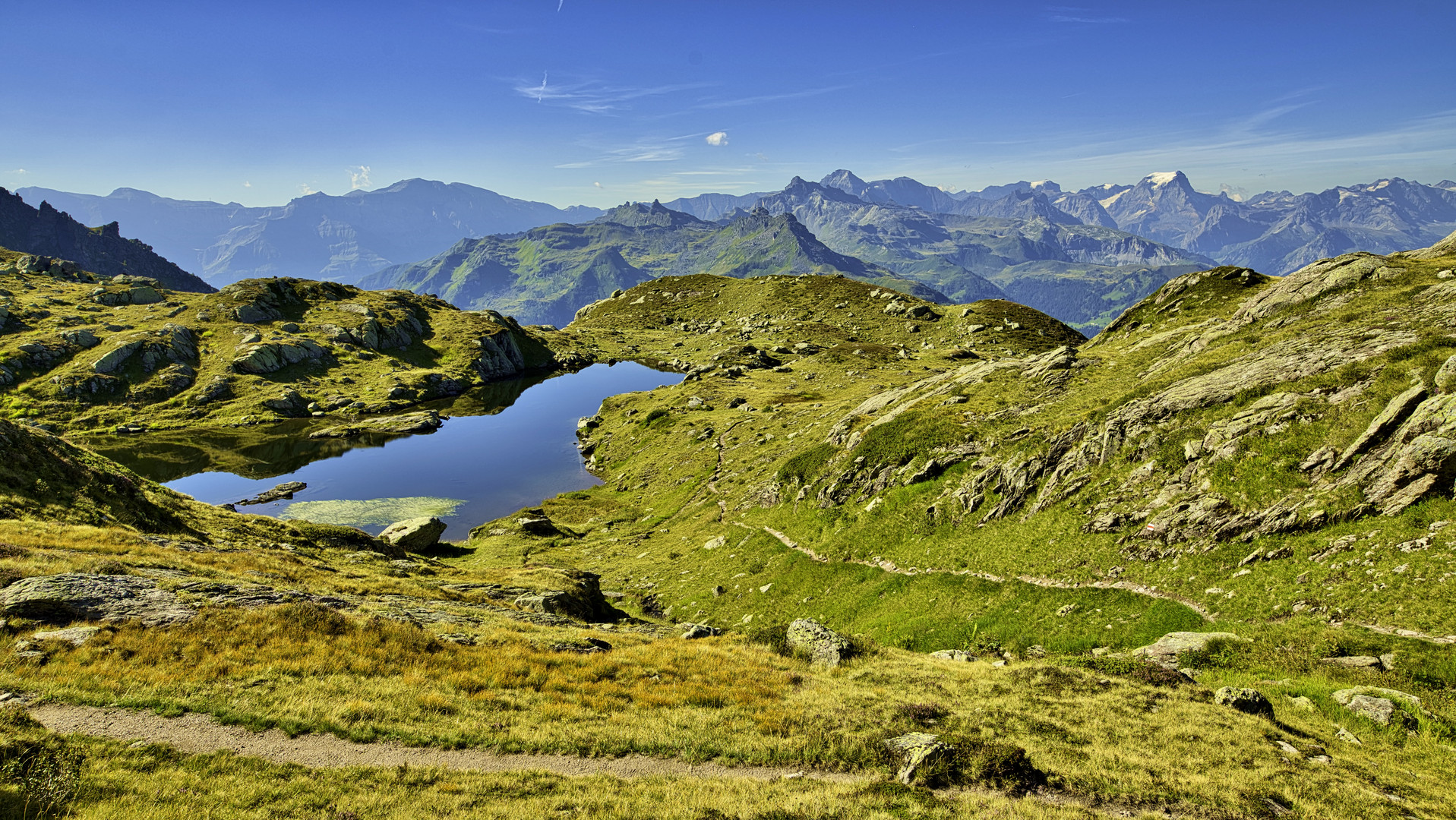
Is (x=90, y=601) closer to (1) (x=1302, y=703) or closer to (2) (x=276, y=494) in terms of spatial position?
(1) (x=1302, y=703)

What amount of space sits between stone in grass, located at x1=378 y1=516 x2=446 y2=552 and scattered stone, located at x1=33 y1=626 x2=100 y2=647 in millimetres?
47160

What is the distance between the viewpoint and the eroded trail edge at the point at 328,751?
15.5 m

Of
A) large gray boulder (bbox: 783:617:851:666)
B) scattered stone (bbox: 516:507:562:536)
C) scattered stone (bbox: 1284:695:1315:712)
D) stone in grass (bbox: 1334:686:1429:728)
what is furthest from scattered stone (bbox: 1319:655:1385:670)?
scattered stone (bbox: 516:507:562:536)

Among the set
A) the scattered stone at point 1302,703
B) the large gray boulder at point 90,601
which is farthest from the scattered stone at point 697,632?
the scattered stone at point 1302,703

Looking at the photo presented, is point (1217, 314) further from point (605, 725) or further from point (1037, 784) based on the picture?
point (605, 725)

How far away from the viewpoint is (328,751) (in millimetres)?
16344

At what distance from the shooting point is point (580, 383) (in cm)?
19988

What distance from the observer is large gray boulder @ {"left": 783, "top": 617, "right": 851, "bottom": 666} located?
27953 mm

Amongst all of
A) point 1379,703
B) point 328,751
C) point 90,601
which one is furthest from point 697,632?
point 1379,703

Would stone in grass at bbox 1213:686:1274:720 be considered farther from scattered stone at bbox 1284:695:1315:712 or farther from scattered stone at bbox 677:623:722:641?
scattered stone at bbox 677:623:722:641

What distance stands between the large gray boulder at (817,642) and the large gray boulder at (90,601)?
26.4 meters

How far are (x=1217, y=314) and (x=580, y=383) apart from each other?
176339mm

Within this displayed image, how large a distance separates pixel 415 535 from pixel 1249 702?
72067mm

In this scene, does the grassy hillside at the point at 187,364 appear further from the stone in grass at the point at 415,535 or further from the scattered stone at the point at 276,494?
the stone in grass at the point at 415,535
